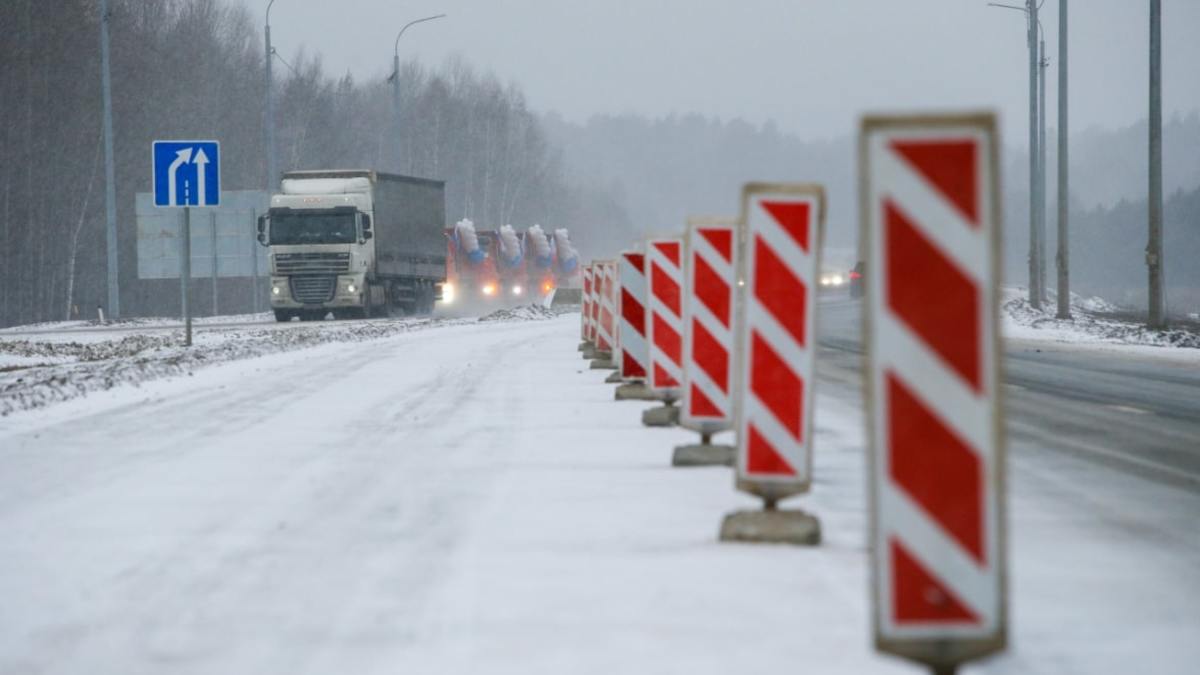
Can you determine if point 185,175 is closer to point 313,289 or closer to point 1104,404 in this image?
point 1104,404

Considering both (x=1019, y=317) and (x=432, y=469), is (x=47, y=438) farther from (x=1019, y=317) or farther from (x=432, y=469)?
(x=1019, y=317)

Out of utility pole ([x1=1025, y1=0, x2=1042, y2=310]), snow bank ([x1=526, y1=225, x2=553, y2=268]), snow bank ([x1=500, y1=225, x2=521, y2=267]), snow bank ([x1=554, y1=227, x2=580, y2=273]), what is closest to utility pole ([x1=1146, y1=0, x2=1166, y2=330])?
utility pole ([x1=1025, y1=0, x2=1042, y2=310])

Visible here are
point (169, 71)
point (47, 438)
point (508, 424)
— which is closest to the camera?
point (47, 438)

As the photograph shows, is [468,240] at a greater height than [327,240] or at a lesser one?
greater

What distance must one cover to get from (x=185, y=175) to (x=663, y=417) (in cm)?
1342

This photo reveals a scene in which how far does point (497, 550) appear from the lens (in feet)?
23.4

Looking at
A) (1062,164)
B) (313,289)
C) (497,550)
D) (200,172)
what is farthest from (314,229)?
(497,550)

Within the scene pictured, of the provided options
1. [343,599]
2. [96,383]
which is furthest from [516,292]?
[343,599]

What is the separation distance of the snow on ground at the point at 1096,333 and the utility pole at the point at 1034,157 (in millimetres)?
1927

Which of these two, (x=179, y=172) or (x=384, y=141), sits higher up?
(x=384, y=141)

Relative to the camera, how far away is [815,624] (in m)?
5.59

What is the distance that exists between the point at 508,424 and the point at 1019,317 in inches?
1442

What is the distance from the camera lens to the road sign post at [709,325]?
9930 millimetres

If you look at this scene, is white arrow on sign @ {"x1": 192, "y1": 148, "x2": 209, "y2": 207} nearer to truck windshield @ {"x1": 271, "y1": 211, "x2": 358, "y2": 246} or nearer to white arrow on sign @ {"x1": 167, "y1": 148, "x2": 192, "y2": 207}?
white arrow on sign @ {"x1": 167, "y1": 148, "x2": 192, "y2": 207}
